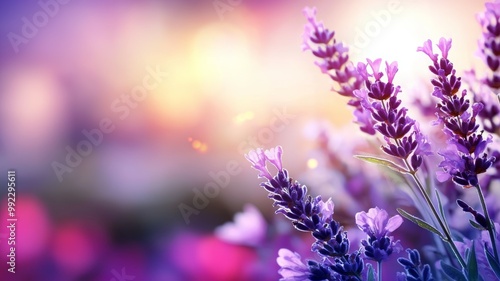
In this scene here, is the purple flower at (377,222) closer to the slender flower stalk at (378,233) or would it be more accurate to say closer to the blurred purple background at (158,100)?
the slender flower stalk at (378,233)

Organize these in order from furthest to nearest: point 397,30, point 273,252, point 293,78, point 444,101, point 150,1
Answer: point 150,1 < point 293,78 < point 397,30 < point 273,252 < point 444,101

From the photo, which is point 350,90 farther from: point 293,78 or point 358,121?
point 293,78

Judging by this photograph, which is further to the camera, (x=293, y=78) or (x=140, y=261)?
(x=293, y=78)

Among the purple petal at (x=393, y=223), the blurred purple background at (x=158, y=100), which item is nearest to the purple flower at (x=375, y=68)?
the purple petal at (x=393, y=223)

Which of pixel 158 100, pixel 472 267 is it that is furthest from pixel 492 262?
pixel 158 100

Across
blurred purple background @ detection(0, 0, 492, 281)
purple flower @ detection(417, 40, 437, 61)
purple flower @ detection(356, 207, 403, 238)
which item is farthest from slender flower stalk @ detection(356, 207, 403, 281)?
blurred purple background @ detection(0, 0, 492, 281)

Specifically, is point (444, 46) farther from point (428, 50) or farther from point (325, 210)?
point (325, 210)

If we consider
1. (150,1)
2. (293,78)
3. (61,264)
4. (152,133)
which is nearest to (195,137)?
(152,133)
